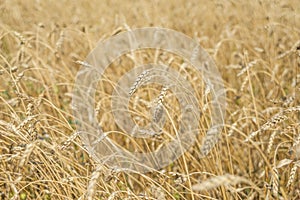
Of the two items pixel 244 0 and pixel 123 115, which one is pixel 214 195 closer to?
pixel 123 115

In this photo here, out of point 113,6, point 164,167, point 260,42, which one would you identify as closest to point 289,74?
point 260,42

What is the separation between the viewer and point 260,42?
9.47 feet

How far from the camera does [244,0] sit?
3.25 meters

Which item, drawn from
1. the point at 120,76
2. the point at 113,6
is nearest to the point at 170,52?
the point at 120,76

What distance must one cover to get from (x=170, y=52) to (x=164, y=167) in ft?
3.27

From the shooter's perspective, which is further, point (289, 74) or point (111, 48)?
point (111, 48)

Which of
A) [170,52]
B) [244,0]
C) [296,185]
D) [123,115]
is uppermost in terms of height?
[244,0]

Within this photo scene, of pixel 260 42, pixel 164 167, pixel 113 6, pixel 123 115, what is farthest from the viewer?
pixel 113 6

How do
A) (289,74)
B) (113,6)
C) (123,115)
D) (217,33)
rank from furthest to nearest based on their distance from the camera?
(113,6) → (217,33) → (289,74) → (123,115)

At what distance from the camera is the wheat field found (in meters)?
1.17

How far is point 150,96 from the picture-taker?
1.74 m

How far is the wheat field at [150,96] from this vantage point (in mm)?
1168

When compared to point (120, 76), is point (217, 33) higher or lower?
higher

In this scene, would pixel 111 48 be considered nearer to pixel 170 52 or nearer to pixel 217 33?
pixel 170 52
